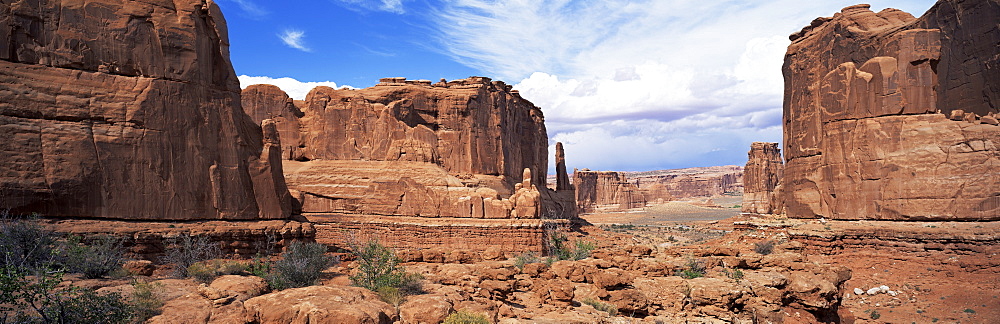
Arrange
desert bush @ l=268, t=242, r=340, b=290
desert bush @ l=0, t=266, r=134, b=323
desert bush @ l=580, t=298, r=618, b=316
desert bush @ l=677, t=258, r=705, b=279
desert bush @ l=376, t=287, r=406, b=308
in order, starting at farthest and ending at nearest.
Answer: desert bush @ l=677, t=258, r=705, b=279
desert bush @ l=580, t=298, r=618, b=316
desert bush @ l=268, t=242, r=340, b=290
desert bush @ l=376, t=287, r=406, b=308
desert bush @ l=0, t=266, r=134, b=323

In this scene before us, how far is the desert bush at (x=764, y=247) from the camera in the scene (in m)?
20.4

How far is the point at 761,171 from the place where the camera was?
70.8m

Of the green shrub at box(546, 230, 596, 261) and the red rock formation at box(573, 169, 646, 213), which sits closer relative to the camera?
the green shrub at box(546, 230, 596, 261)

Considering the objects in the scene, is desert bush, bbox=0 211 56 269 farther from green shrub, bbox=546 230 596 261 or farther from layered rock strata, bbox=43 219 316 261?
green shrub, bbox=546 230 596 261

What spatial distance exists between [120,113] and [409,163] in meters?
23.1

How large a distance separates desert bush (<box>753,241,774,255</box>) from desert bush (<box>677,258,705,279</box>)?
567cm

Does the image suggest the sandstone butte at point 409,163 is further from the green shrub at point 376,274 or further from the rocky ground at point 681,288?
the green shrub at point 376,274

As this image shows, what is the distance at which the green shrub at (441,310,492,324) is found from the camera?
8.10 meters

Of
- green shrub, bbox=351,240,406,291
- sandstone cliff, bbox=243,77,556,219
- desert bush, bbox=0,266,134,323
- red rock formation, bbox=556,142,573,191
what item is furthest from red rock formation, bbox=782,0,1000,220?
red rock formation, bbox=556,142,573,191

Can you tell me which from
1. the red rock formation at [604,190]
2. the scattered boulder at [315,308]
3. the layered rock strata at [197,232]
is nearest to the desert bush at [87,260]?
the layered rock strata at [197,232]

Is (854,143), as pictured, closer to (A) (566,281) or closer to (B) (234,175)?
(A) (566,281)

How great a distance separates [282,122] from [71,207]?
27.2m

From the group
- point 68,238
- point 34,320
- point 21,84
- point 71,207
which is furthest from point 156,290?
point 21,84

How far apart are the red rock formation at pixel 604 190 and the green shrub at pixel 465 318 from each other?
88.1 m
